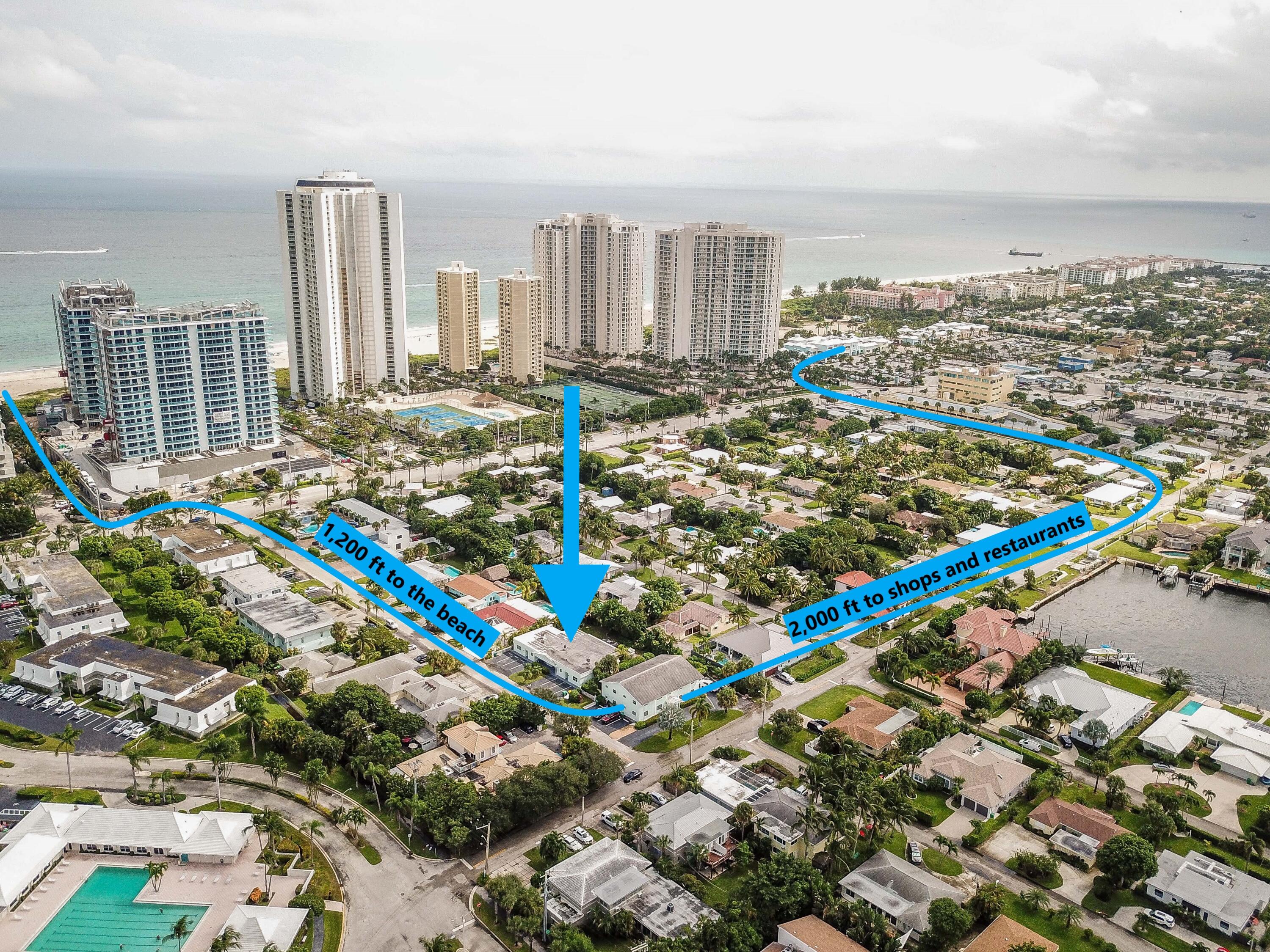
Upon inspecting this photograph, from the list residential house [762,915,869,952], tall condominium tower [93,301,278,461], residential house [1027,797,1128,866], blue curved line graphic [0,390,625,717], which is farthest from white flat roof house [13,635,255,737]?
residential house [1027,797,1128,866]

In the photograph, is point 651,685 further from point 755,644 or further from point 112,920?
point 112,920

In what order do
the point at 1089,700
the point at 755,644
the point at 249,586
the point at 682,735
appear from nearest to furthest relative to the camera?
1. the point at 682,735
2. the point at 1089,700
3. the point at 755,644
4. the point at 249,586

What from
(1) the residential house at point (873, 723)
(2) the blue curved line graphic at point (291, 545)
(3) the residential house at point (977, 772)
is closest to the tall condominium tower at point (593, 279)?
(2) the blue curved line graphic at point (291, 545)

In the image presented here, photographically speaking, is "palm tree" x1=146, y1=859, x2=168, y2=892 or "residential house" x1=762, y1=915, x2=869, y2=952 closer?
"residential house" x1=762, y1=915, x2=869, y2=952

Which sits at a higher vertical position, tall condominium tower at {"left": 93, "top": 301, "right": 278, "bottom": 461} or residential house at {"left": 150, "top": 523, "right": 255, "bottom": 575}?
tall condominium tower at {"left": 93, "top": 301, "right": 278, "bottom": 461}

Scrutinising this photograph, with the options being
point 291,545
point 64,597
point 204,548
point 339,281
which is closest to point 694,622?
point 291,545

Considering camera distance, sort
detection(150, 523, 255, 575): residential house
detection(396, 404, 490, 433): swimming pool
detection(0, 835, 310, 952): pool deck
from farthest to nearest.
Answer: detection(396, 404, 490, 433): swimming pool < detection(150, 523, 255, 575): residential house < detection(0, 835, 310, 952): pool deck

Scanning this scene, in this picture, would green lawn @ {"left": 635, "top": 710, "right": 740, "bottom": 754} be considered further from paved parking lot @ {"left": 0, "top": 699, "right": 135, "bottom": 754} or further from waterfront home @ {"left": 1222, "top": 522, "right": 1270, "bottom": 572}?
waterfront home @ {"left": 1222, "top": 522, "right": 1270, "bottom": 572}

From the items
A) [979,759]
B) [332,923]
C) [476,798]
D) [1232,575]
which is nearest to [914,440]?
[1232,575]
